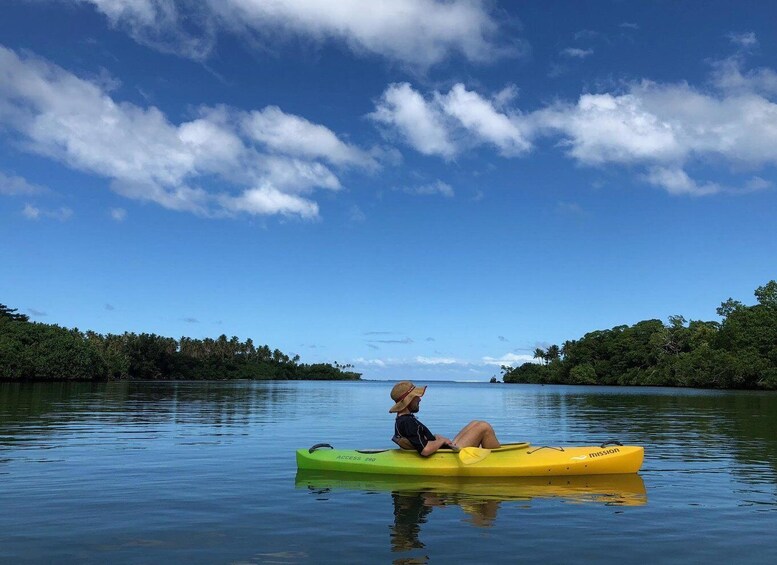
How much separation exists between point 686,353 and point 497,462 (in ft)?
408

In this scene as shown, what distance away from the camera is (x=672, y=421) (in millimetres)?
30641

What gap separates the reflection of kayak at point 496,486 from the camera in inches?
453

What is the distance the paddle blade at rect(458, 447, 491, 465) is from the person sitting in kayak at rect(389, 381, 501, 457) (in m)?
0.37

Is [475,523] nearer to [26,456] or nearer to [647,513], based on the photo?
[647,513]

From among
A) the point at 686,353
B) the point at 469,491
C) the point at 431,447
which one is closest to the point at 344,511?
the point at 469,491

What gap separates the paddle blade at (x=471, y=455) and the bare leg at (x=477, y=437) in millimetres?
389

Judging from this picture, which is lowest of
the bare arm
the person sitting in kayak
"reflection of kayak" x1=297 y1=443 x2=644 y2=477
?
"reflection of kayak" x1=297 y1=443 x2=644 y2=477

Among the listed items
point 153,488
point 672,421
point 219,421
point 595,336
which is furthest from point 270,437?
point 595,336

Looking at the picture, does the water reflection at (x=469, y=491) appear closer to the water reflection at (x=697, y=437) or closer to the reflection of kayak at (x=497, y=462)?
the reflection of kayak at (x=497, y=462)

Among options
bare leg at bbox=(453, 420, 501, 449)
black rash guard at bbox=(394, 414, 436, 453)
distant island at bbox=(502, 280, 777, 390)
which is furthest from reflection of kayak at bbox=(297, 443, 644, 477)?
distant island at bbox=(502, 280, 777, 390)

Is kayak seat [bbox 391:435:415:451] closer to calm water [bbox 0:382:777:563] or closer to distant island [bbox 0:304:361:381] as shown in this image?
calm water [bbox 0:382:777:563]

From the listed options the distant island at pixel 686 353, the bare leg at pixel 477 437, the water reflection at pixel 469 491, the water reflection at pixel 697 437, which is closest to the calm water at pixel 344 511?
the water reflection at pixel 469 491

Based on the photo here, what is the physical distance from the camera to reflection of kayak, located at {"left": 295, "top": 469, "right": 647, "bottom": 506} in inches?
453

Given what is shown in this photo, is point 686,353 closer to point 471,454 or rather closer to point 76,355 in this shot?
point 76,355
